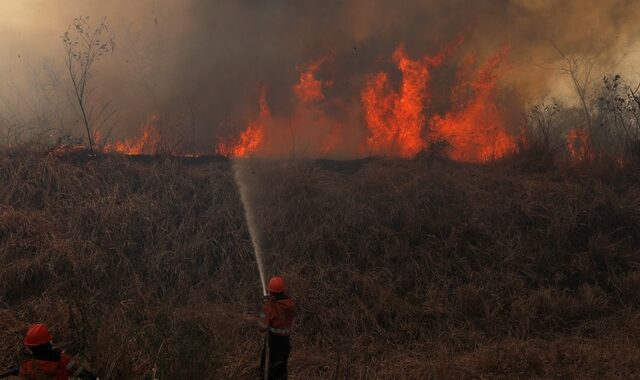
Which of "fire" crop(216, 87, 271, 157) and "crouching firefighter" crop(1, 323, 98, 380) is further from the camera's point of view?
"fire" crop(216, 87, 271, 157)

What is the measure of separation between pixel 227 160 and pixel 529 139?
8.43m

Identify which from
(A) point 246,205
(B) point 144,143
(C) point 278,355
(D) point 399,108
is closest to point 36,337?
(C) point 278,355

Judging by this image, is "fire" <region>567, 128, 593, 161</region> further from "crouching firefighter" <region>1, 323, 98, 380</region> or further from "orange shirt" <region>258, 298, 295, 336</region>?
"crouching firefighter" <region>1, 323, 98, 380</region>

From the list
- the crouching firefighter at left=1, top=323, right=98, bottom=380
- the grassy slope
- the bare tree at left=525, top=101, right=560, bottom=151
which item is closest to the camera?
the crouching firefighter at left=1, top=323, right=98, bottom=380

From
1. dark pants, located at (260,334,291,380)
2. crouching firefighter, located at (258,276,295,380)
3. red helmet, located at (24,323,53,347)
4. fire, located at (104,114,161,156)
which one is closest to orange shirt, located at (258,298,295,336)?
crouching firefighter, located at (258,276,295,380)

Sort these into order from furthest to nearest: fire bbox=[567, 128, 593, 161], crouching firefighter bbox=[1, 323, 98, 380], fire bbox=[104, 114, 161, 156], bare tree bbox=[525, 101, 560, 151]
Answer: bare tree bbox=[525, 101, 560, 151] < fire bbox=[567, 128, 593, 161] < fire bbox=[104, 114, 161, 156] < crouching firefighter bbox=[1, 323, 98, 380]

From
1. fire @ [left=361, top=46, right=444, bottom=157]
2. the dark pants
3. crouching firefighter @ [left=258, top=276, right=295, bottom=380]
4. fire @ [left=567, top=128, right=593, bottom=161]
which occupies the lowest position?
the dark pants

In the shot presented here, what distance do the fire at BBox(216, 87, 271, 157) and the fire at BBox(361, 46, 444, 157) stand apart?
3.17m

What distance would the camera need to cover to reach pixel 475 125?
551 inches

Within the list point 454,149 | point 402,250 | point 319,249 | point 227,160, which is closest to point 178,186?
point 227,160

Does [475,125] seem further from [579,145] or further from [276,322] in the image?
[276,322]

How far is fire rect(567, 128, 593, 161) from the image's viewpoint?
12.4 metres

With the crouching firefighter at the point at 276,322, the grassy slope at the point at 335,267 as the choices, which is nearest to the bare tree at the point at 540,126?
the grassy slope at the point at 335,267

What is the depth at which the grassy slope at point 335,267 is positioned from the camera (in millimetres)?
6086
